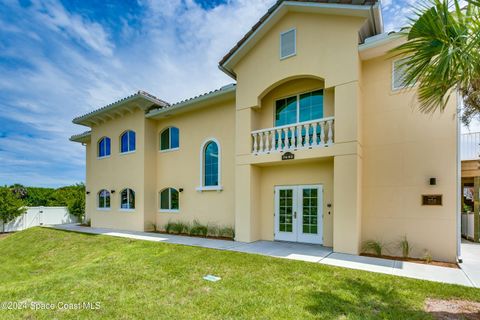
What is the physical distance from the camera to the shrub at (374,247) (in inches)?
328

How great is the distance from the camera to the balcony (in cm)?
891

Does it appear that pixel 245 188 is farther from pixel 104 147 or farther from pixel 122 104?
pixel 104 147

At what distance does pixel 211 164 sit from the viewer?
12.5 m

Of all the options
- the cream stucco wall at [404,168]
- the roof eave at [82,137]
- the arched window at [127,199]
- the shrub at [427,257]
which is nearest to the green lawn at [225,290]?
the shrub at [427,257]

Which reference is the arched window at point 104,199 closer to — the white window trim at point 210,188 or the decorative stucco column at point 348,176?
the white window trim at point 210,188

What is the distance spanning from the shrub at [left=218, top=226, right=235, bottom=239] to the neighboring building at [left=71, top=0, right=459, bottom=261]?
1.13 feet

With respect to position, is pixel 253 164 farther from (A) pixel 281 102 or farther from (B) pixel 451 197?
(B) pixel 451 197

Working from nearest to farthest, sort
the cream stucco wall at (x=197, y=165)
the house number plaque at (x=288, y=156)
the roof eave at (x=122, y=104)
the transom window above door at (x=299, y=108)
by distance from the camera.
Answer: the house number plaque at (x=288, y=156) < the transom window above door at (x=299, y=108) < the cream stucco wall at (x=197, y=165) < the roof eave at (x=122, y=104)

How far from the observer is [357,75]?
327 inches

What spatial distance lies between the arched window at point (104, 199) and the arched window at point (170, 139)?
5.44 m

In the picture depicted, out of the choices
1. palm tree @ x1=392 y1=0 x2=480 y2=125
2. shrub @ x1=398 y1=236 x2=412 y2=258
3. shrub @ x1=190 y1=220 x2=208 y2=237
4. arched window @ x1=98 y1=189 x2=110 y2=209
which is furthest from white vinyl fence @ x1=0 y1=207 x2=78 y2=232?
palm tree @ x1=392 y1=0 x2=480 y2=125

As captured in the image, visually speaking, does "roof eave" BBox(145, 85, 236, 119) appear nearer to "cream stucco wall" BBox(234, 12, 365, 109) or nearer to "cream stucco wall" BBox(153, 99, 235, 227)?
"cream stucco wall" BBox(153, 99, 235, 227)

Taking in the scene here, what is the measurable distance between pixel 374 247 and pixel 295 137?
15.4 feet

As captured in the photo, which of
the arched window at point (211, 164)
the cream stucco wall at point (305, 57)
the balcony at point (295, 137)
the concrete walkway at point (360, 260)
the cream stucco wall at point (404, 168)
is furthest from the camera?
the arched window at point (211, 164)
